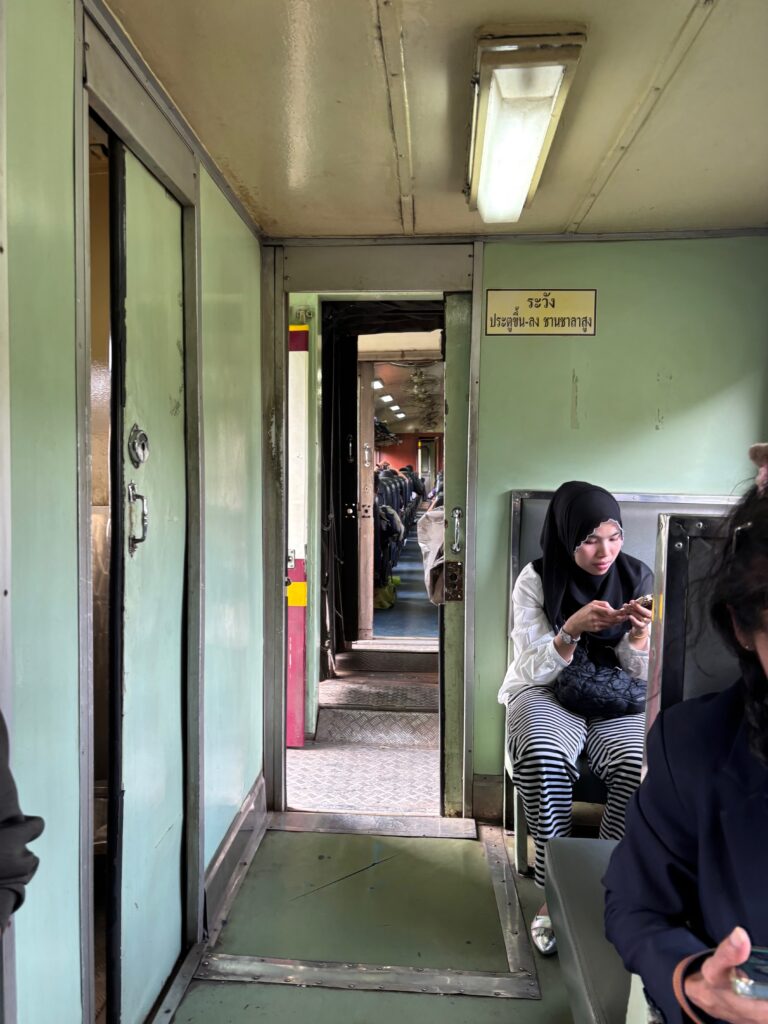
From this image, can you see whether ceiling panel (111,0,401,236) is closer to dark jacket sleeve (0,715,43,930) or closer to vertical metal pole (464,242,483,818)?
vertical metal pole (464,242,483,818)

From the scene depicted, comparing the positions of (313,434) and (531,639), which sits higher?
(313,434)

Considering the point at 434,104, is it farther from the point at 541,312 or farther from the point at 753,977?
the point at 753,977

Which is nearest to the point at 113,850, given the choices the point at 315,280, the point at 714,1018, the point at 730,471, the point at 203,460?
the point at 203,460

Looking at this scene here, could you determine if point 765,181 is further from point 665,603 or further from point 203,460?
point 203,460

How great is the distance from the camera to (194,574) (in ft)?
6.48

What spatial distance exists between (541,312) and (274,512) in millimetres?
1428

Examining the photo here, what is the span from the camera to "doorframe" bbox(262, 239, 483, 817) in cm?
272

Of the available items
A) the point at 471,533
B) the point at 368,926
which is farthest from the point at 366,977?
the point at 471,533

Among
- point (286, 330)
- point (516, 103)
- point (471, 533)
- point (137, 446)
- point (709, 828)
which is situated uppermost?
A: point (516, 103)

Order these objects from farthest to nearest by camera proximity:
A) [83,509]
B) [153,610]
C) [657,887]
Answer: [153,610] < [83,509] < [657,887]

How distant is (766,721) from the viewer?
0.90m

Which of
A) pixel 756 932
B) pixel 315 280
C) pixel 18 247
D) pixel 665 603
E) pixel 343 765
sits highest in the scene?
pixel 315 280

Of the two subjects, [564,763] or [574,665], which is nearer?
[564,763]

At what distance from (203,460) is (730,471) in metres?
2.15
